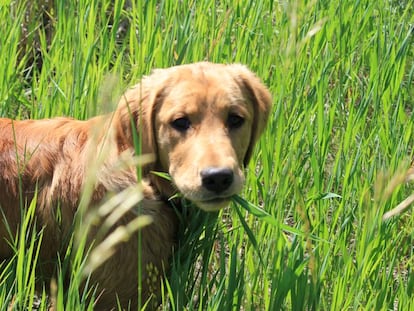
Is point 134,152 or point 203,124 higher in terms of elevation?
point 203,124

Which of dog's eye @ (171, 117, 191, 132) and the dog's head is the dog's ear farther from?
dog's eye @ (171, 117, 191, 132)

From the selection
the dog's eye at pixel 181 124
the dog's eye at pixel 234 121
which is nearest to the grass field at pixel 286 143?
the dog's eye at pixel 234 121

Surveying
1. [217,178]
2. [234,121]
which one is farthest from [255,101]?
[217,178]

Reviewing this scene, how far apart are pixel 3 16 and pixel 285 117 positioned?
148cm

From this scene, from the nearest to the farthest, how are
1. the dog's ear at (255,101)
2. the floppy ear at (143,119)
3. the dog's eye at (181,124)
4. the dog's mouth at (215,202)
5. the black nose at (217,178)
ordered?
1. the black nose at (217,178)
2. the dog's mouth at (215,202)
3. the dog's eye at (181,124)
4. the floppy ear at (143,119)
5. the dog's ear at (255,101)

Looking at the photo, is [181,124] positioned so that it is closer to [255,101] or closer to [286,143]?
[255,101]

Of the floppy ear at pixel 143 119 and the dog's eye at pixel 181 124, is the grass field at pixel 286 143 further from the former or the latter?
the dog's eye at pixel 181 124

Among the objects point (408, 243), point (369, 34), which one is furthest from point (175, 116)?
point (369, 34)

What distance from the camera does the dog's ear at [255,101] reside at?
125 inches

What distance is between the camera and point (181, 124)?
9.59 feet

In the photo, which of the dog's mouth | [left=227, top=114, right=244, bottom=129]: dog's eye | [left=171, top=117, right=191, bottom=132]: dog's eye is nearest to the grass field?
the dog's mouth

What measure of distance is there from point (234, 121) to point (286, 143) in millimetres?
564

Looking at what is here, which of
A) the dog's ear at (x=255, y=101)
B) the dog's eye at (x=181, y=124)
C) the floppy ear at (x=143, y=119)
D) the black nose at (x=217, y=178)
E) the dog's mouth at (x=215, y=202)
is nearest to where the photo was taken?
the black nose at (x=217, y=178)

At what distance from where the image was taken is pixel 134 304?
10.2 feet
